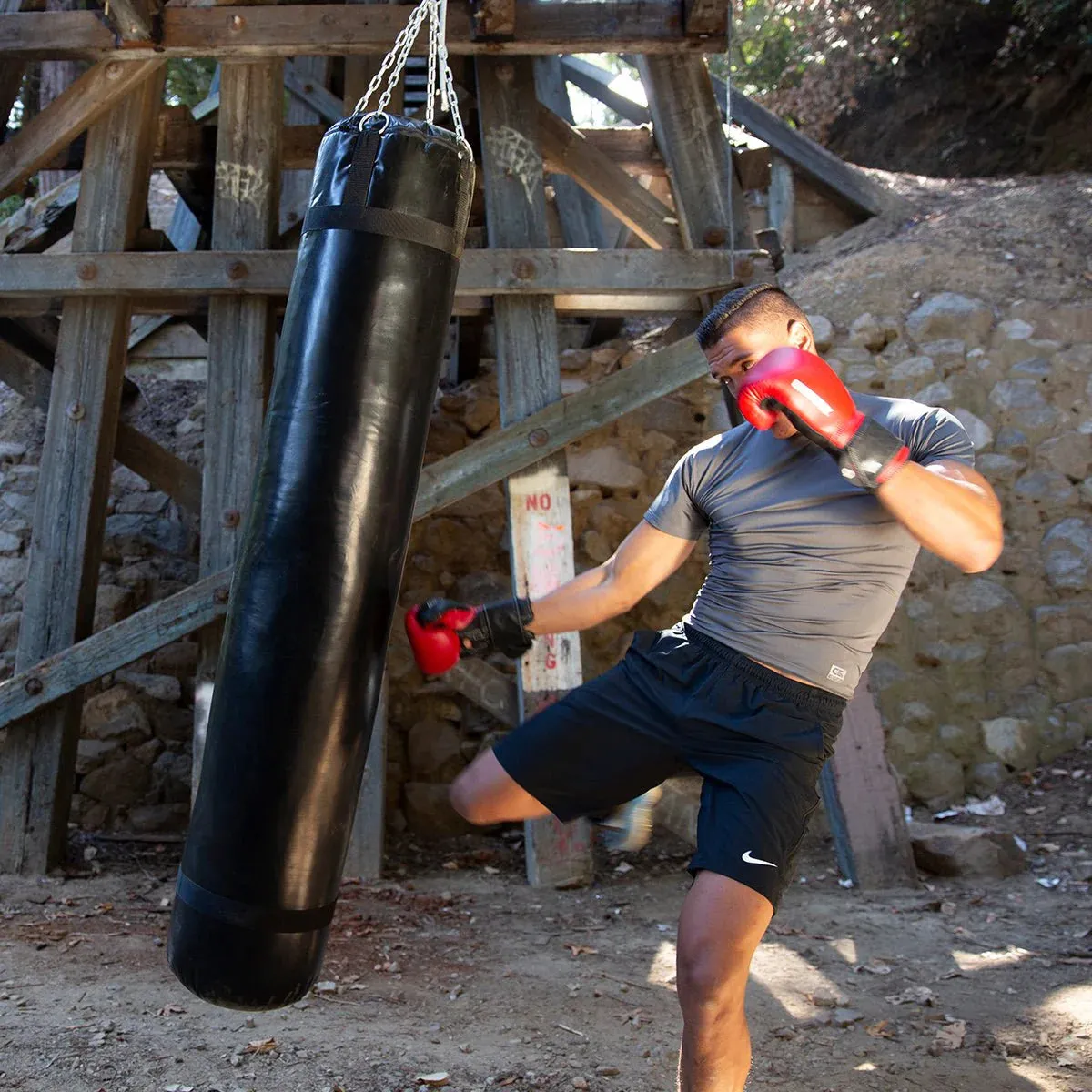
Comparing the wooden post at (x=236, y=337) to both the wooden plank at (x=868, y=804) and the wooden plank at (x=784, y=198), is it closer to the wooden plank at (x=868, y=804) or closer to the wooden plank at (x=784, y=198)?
the wooden plank at (x=868, y=804)

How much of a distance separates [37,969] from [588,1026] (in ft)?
5.88

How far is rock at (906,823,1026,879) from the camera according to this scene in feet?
16.6

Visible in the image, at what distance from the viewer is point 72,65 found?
720cm

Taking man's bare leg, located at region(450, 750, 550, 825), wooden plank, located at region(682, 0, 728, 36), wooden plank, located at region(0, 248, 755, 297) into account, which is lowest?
man's bare leg, located at region(450, 750, 550, 825)

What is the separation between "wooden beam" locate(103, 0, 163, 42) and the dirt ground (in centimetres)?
344

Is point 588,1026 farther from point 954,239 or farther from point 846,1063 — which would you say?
point 954,239

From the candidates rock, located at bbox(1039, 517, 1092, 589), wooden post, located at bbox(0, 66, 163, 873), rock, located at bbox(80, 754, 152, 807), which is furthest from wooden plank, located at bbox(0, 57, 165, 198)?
rock, located at bbox(1039, 517, 1092, 589)

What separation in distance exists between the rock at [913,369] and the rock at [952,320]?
0.16m

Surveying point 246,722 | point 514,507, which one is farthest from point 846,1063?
point 514,507

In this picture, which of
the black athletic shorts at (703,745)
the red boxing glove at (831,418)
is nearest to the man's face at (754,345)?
the red boxing glove at (831,418)

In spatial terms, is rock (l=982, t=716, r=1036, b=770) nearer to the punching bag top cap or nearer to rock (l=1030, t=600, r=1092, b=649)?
rock (l=1030, t=600, r=1092, b=649)

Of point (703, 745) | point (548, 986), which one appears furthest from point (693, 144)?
point (548, 986)

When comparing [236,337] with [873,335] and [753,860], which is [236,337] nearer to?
[753,860]

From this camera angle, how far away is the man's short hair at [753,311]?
9.46 ft
